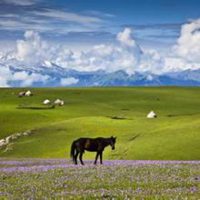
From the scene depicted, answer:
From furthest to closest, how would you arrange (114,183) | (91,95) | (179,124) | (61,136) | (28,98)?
(91,95) < (28,98) < (61,136) < (179,124) < (114,183)

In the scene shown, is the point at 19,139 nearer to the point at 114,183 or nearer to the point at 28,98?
the point at 114,183

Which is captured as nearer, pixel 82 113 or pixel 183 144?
pixel 183 144

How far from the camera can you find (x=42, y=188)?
2045 cm

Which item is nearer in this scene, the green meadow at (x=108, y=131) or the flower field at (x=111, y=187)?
the flower field at (x=111, y=187)

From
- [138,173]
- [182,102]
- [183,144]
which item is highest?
[138,173]

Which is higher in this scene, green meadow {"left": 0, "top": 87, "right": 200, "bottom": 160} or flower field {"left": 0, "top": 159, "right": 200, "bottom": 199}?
flower field {"left": 0, "top": 159, "right": 200, "bottom": 199}

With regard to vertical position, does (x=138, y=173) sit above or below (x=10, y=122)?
above

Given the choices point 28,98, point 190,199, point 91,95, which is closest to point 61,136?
point 190,199

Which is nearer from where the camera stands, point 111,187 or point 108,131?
point 111,187

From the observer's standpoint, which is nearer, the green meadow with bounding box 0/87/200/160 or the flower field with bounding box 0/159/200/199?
the flower field with bounding box 0/159/200/199

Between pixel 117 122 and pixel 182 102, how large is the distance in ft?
281

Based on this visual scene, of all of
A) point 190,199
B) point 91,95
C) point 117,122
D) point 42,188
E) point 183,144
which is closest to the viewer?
point 190,199

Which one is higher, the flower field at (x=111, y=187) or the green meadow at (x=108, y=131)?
the flower field at (x=111, y=187)

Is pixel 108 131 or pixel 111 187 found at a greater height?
pixel 111 187
